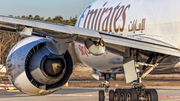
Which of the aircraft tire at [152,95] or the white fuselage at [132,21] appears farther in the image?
the aircraft tire at [152,95]

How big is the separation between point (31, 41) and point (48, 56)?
2.48 feet

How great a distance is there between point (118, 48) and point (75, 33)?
209 cm

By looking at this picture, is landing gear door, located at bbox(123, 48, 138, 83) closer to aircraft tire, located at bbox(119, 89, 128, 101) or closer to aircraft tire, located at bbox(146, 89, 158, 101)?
aircraft tire, located at bbox(119, 89, 128, 101)

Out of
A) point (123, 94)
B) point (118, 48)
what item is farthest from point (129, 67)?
point (123, 94)

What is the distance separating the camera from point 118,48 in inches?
385

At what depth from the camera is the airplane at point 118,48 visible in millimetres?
8688

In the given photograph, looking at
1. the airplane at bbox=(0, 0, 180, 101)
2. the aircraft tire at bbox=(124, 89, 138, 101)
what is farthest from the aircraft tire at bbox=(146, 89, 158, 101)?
the aircraft tire at bbox=(124, 89, 138, 101)

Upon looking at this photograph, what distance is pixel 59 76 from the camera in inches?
428

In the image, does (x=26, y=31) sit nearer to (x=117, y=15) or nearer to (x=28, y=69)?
(x=28, y=69)

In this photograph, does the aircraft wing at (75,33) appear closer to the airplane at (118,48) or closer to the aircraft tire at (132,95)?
the airplane at (118,48)

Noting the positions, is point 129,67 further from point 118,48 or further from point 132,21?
point 132,21

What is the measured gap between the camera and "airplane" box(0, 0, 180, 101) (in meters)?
8.69

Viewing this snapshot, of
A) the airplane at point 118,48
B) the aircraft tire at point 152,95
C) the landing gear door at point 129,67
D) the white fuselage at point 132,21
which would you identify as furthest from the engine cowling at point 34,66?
the aircraft tire at point 152,95

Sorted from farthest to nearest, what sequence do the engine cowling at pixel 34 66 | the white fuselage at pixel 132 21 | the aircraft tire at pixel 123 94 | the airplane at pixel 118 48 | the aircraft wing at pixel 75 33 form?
the engine cowling at pixel 34 66
the aircraft tire at pixel 123 94
the white fuselage at pixel 132 21
the airplane at pixel 118 48
the aircraft wing at pixel 75 33
